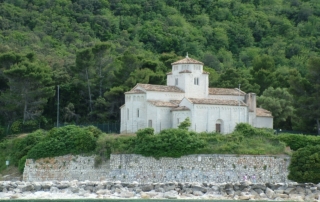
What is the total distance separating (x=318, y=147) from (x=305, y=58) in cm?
4227

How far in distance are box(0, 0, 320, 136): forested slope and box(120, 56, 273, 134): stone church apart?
146 inches

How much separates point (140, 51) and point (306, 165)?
39.0 metres

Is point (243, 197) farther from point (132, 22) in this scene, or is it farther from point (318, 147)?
point (132, 22)

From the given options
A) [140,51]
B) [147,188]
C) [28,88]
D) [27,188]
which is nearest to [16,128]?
[28,88]

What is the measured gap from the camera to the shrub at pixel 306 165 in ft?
165

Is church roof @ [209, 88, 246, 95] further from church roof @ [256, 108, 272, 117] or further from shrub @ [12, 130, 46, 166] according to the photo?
shrub @ [12, 130, 46, 166]

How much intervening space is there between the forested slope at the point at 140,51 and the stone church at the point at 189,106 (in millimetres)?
3719

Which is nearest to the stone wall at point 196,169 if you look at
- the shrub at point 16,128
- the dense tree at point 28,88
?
the shrub at point 16,128

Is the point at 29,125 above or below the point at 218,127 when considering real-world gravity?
above

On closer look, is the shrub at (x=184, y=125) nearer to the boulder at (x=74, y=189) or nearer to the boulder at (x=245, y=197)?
the boulder at (x=74, y=189)

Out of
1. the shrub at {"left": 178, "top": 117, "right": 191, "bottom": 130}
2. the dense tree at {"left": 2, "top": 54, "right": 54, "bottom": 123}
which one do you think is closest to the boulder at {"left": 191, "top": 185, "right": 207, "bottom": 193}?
the shrub at {"left": 178, "top": 117, "right": 191, "bottom": 130}

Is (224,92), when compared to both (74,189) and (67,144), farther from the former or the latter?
(74,189)

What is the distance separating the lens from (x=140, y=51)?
87250 mm

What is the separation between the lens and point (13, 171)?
57.3 meters
